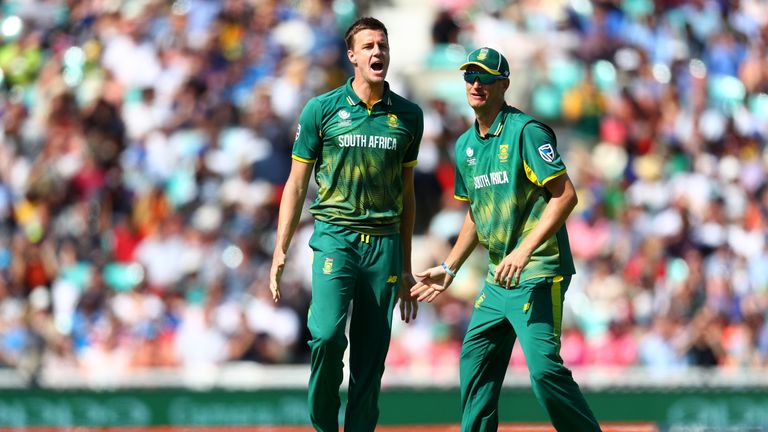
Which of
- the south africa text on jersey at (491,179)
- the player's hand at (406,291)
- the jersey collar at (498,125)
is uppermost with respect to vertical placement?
the jersey collar at (498,125)

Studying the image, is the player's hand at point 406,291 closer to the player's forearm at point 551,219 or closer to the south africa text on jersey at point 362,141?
the south africa text on jersey at point 362,141

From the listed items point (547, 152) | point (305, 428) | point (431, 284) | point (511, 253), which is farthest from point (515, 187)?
point (305, 428)

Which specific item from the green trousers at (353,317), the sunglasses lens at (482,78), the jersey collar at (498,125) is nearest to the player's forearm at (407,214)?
the green trousers at (353,317)

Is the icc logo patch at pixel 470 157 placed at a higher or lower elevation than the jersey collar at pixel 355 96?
lower

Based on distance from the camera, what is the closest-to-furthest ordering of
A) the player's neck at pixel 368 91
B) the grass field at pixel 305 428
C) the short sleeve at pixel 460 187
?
1. the player's neck at pixel 368 91
2. the short sleeve at pixel 460 187
3. the grass field at pixel 305 428

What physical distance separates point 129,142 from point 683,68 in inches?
271

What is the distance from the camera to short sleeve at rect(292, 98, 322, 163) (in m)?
Result: 7.75

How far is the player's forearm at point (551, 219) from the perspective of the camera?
23.6ft

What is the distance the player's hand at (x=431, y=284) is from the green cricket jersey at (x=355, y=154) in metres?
0.37

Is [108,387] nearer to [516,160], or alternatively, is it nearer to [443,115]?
[443,115]

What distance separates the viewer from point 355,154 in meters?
7.69

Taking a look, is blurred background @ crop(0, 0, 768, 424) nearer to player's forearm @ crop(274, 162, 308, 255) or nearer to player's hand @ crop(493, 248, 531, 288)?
player's forearm @ crop(274, 162, 308, 255)

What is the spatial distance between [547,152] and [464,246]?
2.79 feet

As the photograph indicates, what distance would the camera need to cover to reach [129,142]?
612 inches
